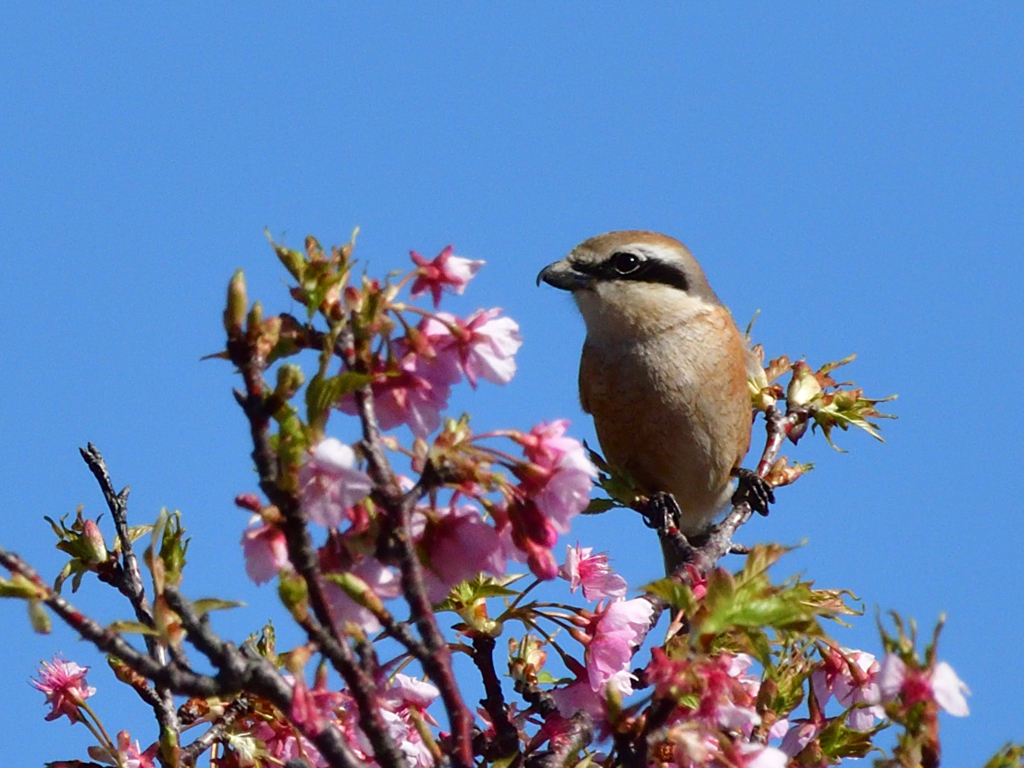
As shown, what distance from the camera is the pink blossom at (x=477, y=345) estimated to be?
2.05m

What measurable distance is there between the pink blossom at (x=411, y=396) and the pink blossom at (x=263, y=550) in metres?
0.25

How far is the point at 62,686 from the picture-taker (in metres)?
3.15

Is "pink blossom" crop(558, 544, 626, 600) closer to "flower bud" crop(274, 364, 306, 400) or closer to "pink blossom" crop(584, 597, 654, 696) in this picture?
"pink blossom" crop(584, 597, 654, 696)

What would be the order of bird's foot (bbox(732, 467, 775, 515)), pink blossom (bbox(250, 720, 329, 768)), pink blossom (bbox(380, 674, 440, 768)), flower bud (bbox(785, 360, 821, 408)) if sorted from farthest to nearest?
1. bird's foot (bbox(732, 467, 775, 515))
2. flower bud (bbox(785, 360, 821, 408))
3. pink blossom (bbox(250, 720, 329, 768))
4. pink blossom (bbox(380, 674, 440, 768))

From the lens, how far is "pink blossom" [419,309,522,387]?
6.74 ft

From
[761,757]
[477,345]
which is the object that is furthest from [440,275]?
[761,757]

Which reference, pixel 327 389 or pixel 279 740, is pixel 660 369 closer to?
pixel 279 740

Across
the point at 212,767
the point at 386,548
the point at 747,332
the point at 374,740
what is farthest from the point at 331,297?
the point at 747,332

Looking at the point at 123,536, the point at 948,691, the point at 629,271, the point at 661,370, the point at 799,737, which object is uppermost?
the point at 629,271

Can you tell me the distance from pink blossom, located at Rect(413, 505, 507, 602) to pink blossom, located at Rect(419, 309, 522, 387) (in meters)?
0.26

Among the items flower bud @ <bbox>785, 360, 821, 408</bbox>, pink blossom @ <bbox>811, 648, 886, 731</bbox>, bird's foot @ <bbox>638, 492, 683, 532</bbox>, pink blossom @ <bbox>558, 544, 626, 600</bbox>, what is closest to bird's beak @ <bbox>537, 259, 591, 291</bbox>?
bird's foot @ <bbox>638, 492, 683, 532</bbox>

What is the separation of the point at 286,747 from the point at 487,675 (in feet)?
1.68

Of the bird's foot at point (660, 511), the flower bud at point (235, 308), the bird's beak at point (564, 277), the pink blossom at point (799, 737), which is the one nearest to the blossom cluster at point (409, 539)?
the flower bud at point (235, 308)

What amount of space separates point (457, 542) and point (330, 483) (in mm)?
295
